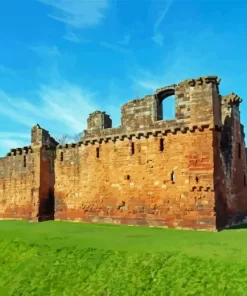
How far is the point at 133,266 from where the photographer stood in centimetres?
953

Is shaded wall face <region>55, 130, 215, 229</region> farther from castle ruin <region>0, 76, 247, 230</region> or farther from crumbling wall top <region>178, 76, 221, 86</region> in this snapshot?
crumbling wall top <region>178, 76, 221, 86</region>

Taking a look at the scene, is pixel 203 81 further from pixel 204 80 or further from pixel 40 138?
pixel 40 138

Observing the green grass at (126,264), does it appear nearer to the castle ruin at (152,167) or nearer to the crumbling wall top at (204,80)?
the castle ruin at (152,167)

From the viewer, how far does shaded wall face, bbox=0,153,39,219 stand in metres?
21.1

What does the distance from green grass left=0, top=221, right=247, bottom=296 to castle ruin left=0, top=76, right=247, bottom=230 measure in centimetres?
181

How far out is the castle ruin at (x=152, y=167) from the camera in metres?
14.6

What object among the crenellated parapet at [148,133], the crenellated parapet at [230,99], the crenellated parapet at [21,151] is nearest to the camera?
the crenellated parapet at [148,133]

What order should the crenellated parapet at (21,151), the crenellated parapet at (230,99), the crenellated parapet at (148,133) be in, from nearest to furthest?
the crenellated parapet at (148,133)
the crenellated parapet at (230,99)
the crenellated parapet at (21,151)

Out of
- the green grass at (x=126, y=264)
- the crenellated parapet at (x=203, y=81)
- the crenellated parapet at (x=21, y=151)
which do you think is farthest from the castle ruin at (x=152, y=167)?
the green grass at (x=126, y=264)

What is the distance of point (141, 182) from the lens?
53.5 ft

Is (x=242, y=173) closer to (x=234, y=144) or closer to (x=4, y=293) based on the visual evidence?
(x=234, y=144)

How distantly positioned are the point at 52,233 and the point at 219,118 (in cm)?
830

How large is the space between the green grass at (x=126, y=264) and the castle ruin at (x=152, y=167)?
1807mm

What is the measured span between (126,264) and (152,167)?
678 cm
